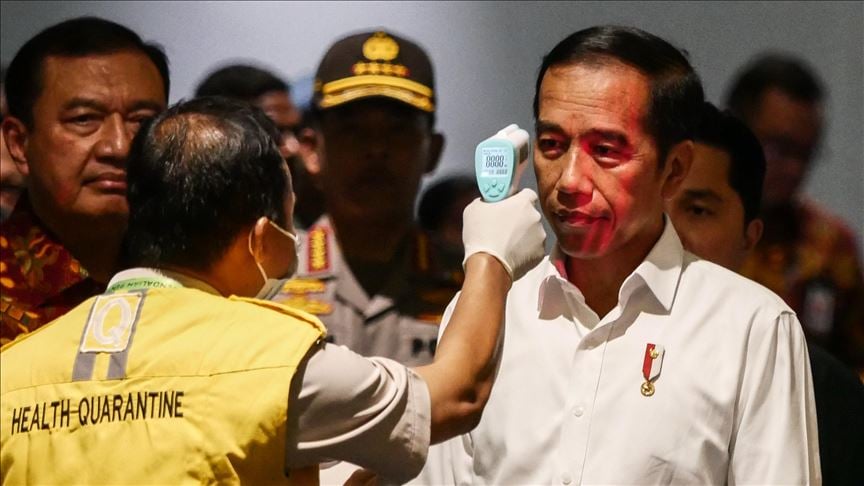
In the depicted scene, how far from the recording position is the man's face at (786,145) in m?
2.87

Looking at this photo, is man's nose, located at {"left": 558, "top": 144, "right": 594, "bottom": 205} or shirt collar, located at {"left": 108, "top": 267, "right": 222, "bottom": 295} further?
man's nose, located at {"left": 558, "top": 144, "right": 594, "bottom": 205}

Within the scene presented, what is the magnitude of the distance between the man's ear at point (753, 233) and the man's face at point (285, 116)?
2.97 ft

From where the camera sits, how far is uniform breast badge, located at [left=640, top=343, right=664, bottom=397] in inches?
88.3

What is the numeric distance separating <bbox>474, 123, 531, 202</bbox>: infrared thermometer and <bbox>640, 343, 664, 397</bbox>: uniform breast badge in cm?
33

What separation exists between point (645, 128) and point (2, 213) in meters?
1.39

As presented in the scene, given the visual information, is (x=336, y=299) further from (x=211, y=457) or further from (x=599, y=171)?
(x=211, y=457)

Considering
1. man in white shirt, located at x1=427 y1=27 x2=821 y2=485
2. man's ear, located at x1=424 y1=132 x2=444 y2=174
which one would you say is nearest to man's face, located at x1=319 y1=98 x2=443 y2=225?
man's ear, located at x1=424 y1=132 x2=444 y2=174

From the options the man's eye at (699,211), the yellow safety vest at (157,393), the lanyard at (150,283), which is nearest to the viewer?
the yellow safety vest at (157,393)

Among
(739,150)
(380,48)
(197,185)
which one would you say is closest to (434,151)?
(380,48)

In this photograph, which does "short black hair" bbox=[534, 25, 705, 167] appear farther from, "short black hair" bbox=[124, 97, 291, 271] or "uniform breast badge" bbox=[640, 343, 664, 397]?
"short black hair" bbox=[124, 97, 291, 271]

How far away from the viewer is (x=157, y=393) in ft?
6.38

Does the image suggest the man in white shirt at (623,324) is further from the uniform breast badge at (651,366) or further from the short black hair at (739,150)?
the short black hair at (739,150)

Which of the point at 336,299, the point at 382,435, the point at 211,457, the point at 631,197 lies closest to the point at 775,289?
the point at 631,197

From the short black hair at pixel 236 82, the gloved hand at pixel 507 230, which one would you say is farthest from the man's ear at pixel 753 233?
the short black hair at pixel 236 82
